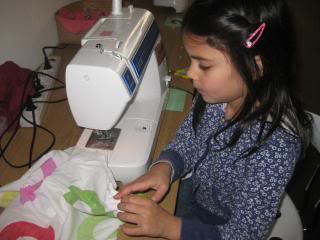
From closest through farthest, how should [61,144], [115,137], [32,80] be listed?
[115,137]
[61,144]
[32,80]

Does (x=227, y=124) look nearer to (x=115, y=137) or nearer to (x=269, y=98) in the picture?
(x=269, y=98)

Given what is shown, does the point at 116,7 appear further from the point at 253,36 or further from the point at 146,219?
the point at 146,219

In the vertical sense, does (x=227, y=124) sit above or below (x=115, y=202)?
above

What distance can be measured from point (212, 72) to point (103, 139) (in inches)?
15.9

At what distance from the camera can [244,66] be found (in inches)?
25.0

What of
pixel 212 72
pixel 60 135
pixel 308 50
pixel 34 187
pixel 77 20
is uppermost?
pixel 212 72

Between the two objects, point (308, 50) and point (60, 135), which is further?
point (308, 50)

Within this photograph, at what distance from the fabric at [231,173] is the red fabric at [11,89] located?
581 mm

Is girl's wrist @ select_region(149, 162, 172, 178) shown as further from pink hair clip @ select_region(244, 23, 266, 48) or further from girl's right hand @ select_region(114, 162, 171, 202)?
pink hair clip @ select_region(244, 23, 266, 48)

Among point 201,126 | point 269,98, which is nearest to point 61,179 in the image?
point 201,126

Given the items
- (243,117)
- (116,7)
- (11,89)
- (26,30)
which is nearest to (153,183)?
(243,117)

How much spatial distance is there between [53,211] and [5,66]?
0.67 metres

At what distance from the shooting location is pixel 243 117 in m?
0.74

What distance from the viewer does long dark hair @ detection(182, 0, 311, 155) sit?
59 centimetres
